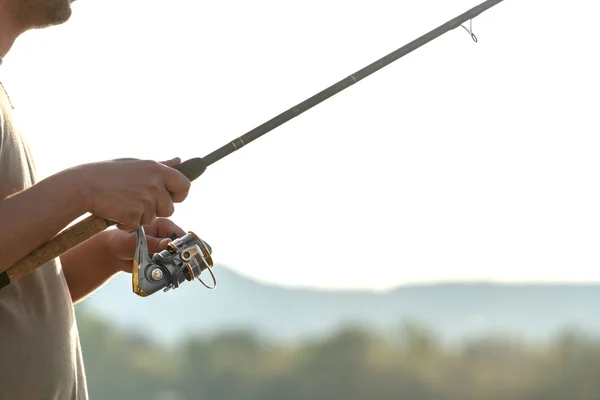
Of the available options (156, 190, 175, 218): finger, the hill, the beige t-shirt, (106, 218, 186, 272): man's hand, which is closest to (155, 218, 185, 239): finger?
(106, 218, 186, 272): man's hand

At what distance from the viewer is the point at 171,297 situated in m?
43.9

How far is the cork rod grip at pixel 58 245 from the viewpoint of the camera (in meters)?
1.65

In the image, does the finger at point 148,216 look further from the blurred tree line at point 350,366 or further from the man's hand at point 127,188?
the blurred tree line at point 350,366

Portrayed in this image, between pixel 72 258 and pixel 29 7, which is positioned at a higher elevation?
pixel 29 7

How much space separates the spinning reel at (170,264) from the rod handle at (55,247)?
0.08 m

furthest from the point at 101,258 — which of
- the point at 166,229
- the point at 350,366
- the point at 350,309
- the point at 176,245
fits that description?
the point at 350,309

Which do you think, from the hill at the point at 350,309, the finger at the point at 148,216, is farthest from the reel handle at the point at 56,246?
the hill at the point at 350,309

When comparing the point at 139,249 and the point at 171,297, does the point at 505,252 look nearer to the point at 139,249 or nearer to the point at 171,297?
the point at 171,297

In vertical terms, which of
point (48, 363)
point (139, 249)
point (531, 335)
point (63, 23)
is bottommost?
point (531, 335)

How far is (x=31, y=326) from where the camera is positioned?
5.65 feet

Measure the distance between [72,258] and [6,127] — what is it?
422 mm

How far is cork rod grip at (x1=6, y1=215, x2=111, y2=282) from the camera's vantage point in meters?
1.65

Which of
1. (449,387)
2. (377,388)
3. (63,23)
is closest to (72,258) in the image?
(63,23)

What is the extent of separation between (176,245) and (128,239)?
17 cm
